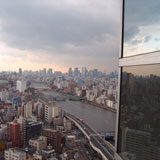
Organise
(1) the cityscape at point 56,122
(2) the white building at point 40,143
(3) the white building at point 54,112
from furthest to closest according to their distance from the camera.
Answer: (3) the white building at point 54,112 → (2) the white building at point 40,143 → (1) the cityscape at point 56,122

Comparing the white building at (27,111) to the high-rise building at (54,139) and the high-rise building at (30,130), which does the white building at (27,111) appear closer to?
the high-rise building at (30,130)

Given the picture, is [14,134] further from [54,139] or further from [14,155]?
[14,155]

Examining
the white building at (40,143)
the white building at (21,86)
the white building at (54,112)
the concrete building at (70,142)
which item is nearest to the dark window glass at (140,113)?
the white building at (40,143)

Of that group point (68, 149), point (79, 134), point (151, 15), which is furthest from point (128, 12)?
point (79, 134)

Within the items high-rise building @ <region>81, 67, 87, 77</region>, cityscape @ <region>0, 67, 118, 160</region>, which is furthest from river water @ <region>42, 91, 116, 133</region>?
high-rise building @ <region>81, 67, 87, 77</region>

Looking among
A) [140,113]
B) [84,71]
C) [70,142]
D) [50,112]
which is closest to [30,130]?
[70,142]

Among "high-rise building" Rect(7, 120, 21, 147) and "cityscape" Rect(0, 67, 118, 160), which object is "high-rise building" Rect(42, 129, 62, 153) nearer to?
"cityscape" Rect(0, 67, 118, 160)

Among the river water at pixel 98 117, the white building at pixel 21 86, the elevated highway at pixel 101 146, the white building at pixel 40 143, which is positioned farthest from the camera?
the white building at pixel 21 86
